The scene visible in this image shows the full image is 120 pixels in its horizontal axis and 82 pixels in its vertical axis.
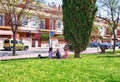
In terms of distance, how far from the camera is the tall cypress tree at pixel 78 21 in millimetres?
21781

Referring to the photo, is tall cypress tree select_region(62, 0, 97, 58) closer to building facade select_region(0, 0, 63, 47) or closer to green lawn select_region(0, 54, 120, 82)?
green lawn select_region(0, 54, 120, 82)

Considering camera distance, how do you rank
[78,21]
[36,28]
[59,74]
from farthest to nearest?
[36,28]
[78,21]
[59,74]

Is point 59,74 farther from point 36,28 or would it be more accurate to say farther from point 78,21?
point 36,28

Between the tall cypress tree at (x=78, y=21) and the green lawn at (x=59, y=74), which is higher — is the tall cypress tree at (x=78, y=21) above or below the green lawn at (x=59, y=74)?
above

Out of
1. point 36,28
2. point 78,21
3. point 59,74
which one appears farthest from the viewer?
point 36,28

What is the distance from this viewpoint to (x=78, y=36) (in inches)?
862

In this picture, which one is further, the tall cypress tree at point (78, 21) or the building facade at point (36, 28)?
the building facade at point (36, 28)

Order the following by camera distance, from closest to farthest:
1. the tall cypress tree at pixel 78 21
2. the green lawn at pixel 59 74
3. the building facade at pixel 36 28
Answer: the green lawn at pixel 59 74 → the tall cypress tree at pixel 78 21 → the building facade at pixel 36 28

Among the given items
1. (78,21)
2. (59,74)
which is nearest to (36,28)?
(78,21)

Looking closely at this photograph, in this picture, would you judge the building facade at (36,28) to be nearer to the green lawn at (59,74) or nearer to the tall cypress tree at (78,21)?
the tall cypress tree at (78,21)

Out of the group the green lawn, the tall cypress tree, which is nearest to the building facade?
the tall cypress tree

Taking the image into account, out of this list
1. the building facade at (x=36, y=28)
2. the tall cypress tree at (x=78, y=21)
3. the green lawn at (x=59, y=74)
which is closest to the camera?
the green lawn at (x=59, y=74)

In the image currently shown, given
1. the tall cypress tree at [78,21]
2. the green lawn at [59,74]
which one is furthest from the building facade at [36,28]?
the green lawn at [59,74]

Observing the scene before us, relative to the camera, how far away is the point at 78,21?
71.5 ft
